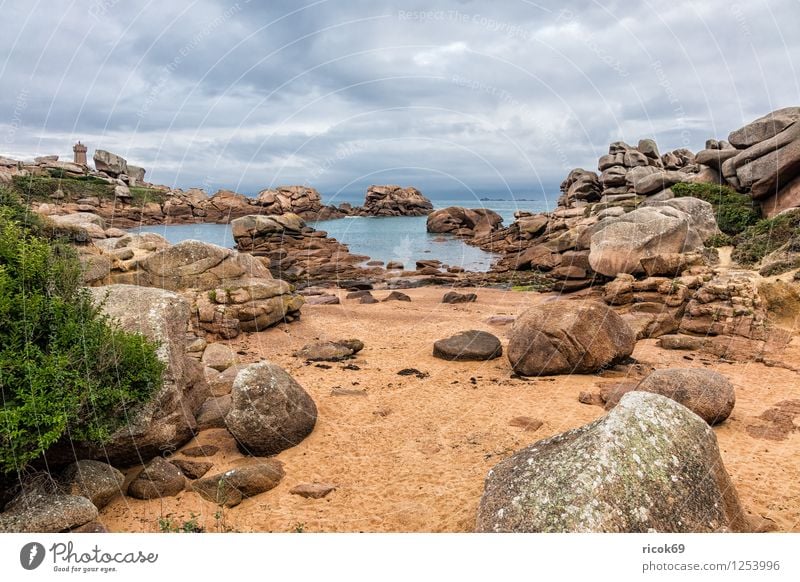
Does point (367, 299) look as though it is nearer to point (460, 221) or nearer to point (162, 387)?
point (162, 387)

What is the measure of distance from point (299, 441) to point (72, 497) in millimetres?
4158

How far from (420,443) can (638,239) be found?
62.5 ft

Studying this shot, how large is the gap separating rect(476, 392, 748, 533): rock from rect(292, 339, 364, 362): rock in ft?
33.6

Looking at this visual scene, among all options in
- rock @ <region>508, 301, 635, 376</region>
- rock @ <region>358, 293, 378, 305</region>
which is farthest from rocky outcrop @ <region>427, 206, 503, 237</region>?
rock @ <region>508, 301, 635, 376</region>

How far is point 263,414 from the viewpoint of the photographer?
998 cm

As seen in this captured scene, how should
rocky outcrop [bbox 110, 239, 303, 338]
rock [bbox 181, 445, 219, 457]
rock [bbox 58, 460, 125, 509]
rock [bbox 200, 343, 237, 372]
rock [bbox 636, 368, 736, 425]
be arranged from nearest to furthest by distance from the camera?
rock [bbox 58, 460, 125, 509] < rock [bbox 181, 445, 219, 457] < rock [bbox 636, 368, 736, 425] < rock [bbox 200, 343, 237, 372] < rocky outcrop [bbox 110, 239, 303, 338]

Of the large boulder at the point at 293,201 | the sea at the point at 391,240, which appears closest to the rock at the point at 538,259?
the sea at the point at 391,240

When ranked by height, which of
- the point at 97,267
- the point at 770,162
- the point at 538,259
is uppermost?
the point at 770,162

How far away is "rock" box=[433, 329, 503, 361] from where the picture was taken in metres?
16.0

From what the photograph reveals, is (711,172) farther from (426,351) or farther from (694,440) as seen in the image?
(694,440)

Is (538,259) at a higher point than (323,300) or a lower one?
higher

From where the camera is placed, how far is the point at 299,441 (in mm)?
10414

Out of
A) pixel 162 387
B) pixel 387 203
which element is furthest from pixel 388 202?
pixel 162 387

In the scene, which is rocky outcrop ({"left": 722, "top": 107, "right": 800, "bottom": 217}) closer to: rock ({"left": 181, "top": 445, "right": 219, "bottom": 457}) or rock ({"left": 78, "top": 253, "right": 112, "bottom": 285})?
rock ({"left": 181, "top": 445, "right": 219, "bottom": 457})
